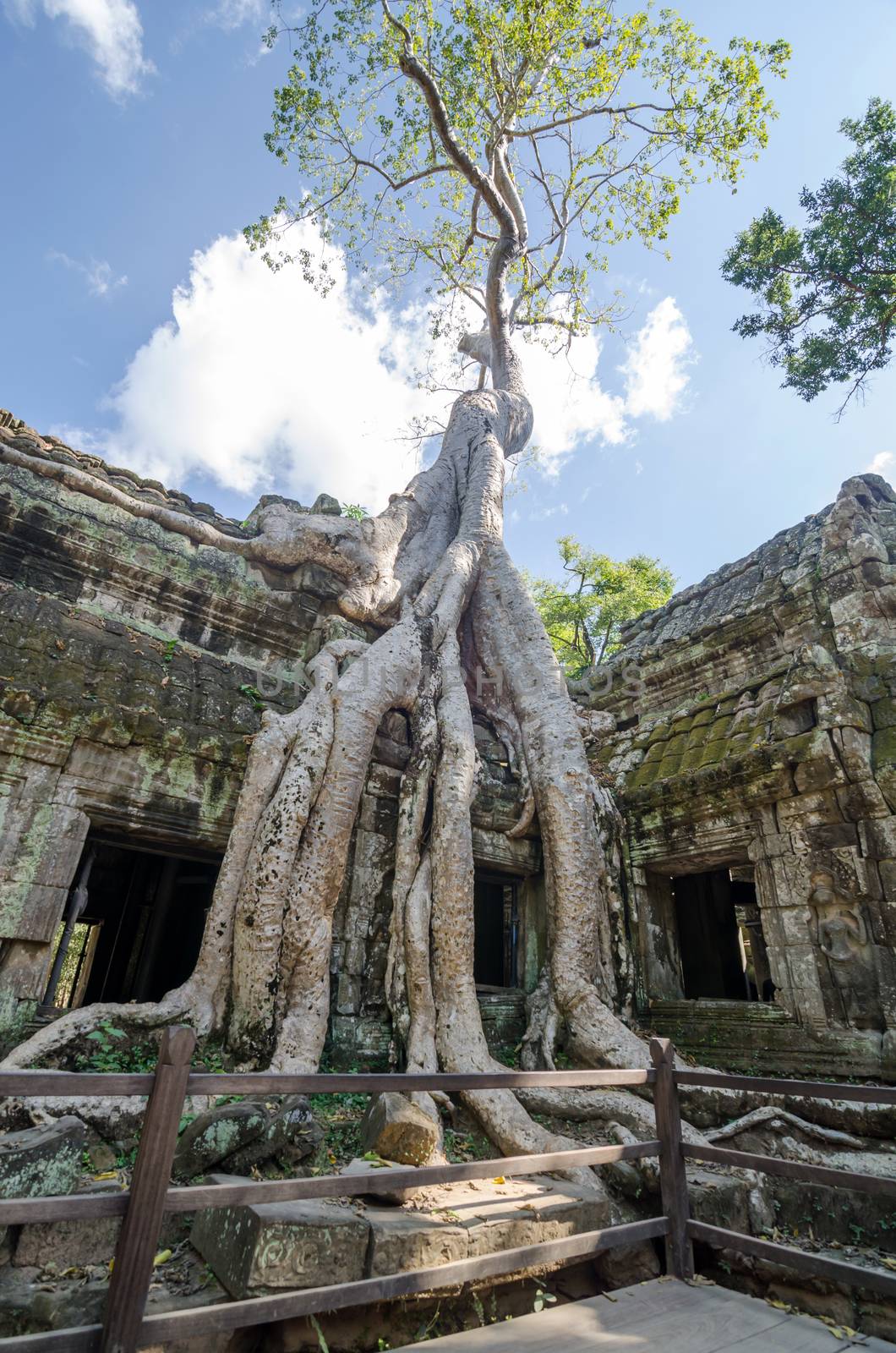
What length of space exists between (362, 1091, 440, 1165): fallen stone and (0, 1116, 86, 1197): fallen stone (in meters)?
1.07

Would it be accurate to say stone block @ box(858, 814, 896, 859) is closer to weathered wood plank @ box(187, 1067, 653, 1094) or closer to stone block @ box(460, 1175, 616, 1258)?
weathered wood plank @ box(187, 1067, 653, 1094)

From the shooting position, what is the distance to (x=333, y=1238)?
193 cm

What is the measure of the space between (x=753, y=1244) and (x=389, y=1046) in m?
2.32

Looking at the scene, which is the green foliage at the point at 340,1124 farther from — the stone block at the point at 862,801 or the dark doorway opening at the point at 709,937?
the dark doorway opening at the point at 709,937

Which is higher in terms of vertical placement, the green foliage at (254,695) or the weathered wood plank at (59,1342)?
the green foliage at (254,695)

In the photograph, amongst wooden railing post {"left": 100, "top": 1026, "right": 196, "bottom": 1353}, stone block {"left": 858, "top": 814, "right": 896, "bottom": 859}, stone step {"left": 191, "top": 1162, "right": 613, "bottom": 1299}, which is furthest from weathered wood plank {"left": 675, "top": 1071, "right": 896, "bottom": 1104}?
stone block {"left": 858, "top": 814, "right": 896, "bottom": 859}

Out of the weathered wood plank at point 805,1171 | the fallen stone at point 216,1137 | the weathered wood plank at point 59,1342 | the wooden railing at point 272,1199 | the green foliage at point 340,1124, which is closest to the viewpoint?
the weathered wood plank at point 59,1342

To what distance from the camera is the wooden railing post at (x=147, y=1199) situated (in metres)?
1.45

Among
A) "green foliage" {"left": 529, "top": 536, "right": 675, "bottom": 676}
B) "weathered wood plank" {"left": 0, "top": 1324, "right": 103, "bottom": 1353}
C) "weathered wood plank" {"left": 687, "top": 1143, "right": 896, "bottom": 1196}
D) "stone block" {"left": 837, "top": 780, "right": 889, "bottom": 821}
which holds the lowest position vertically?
"weathered wood plank" {"left": 0, "top": 1324, "right": 103, "bottom": 1353}

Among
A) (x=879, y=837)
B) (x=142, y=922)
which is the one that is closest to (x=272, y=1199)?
(x=879, y=837)

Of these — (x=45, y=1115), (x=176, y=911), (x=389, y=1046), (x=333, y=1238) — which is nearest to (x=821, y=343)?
(x=389, y=1046)

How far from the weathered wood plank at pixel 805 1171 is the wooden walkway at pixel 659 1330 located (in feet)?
1.21

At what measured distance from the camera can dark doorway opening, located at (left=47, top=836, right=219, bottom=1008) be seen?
22.6ft

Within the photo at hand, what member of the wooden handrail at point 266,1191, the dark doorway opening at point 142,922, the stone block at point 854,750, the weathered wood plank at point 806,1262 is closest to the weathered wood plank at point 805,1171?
the weathered wood plank at point 806,1262
